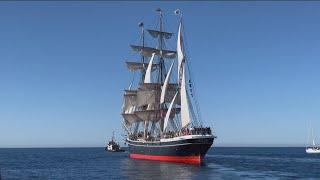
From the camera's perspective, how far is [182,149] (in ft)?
335

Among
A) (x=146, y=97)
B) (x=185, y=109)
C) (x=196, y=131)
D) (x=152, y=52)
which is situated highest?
(x=152, y=52)

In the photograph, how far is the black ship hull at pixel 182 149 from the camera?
9881 centimetres

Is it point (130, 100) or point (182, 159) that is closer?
point (182, 159)

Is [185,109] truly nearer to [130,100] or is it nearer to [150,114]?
[150,114]

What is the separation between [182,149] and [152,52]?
50054 millimetres

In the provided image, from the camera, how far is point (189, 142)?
99.4 m

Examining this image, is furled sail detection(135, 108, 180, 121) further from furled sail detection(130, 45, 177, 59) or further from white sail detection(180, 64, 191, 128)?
white sail detection(180, 64, 191, 128)

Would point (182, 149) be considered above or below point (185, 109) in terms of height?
below

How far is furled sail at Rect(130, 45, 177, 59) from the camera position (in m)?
140

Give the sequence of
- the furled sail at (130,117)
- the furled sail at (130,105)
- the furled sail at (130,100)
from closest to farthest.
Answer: the furled sail at (130,117) < the furled sail at (130,105) < the furled sail at (130,100)

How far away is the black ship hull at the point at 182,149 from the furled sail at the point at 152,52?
1191 inches

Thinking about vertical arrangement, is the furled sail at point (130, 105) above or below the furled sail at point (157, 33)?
below

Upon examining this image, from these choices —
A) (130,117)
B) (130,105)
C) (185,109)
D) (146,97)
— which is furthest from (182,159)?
(130,105)

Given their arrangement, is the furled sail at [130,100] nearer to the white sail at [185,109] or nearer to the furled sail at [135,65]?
the furled sail at [135,65]
